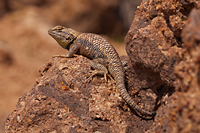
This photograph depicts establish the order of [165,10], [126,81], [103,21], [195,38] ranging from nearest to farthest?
1. [195,38]
2. [165,10]
3. [126,81]
4. [103,21]

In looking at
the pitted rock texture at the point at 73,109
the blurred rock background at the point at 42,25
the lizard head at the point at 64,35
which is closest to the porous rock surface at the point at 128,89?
the pitted rock texture at the point at 73,109

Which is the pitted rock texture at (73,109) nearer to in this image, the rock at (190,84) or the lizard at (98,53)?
the lizard at (98,53)

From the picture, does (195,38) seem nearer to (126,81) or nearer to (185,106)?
(185,106)

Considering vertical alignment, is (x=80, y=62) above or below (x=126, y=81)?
above

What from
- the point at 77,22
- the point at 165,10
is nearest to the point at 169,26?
the point at 165,10

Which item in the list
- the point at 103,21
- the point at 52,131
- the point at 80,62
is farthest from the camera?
the point at 103,21

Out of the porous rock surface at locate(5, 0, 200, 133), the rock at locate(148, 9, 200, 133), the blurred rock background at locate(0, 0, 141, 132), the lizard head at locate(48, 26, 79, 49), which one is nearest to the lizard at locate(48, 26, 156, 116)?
the lizard head at locate(48, 26, 79, 49)

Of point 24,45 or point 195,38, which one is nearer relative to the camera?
point 195,38
